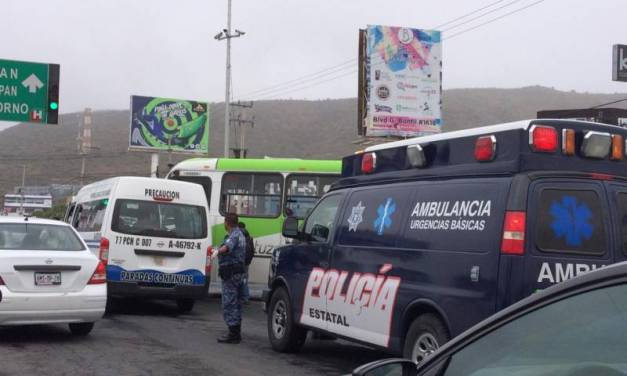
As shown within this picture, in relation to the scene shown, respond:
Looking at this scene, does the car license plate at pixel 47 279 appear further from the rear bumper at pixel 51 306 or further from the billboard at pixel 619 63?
the billboard at pixel 619 63

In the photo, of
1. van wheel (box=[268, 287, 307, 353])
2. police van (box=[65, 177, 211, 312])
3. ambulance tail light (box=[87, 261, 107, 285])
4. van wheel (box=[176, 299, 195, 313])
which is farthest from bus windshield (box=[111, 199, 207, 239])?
van wheel (box=[268, 287, 307, 353])

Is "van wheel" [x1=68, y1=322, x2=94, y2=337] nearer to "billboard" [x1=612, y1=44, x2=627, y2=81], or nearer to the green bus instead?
the green bus

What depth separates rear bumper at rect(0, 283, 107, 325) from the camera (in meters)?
9.55

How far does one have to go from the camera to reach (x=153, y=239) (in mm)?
13750

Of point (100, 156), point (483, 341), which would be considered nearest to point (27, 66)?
point (483, 341)

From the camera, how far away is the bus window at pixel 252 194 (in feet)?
58.6

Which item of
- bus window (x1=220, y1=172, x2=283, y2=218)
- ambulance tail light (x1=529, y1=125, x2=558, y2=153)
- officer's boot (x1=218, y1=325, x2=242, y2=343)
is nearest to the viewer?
ambulance tail light (x1=529, y1=125, x2=558, y2=153)

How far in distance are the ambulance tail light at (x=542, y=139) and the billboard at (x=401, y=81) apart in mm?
23184

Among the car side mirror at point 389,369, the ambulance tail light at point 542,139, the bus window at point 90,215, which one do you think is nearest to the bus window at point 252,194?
the bus window at point 90,215

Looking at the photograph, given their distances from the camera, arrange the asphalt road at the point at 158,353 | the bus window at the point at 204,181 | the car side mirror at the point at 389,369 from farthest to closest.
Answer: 1. the bus window at the point at 204,181
2. the asphalt road at the point at 158,353
3. the car side mirror at the point at 389,369

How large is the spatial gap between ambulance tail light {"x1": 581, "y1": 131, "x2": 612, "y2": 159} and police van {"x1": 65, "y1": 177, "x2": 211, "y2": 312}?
8481mm

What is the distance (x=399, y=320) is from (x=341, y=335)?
4.19ft

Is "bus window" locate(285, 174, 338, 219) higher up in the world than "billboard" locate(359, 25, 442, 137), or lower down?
lower down

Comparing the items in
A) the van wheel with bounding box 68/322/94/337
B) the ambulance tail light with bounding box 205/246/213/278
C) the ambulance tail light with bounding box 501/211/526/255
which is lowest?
the van wheel with bounding box 68/322/94/337
